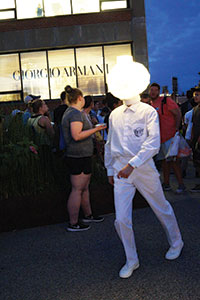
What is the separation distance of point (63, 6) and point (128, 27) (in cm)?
335

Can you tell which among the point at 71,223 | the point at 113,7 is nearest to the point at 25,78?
the point at 113,7

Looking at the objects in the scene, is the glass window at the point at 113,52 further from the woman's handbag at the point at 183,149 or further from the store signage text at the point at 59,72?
the woman's handbag at the point at 183,149

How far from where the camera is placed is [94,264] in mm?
3768

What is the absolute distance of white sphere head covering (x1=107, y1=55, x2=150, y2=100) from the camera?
10.3 feet

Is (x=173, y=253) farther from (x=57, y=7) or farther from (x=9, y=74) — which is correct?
(x=57, y=7)

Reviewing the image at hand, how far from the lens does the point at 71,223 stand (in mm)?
4988

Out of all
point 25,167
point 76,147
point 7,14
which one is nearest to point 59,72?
point 7,14

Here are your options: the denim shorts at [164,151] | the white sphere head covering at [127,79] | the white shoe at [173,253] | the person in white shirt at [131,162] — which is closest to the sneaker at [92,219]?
the white shoe at [173,253]

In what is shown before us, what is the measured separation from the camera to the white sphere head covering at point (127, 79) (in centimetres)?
315

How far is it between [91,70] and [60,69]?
5.10 ft

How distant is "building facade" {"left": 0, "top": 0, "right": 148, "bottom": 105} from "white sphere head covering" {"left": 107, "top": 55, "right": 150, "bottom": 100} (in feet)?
48.9

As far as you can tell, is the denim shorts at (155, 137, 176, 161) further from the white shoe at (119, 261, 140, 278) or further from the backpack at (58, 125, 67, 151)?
the white shoe at (119, 261, 140, 278)

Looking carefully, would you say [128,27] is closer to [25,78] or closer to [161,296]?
[25,78]

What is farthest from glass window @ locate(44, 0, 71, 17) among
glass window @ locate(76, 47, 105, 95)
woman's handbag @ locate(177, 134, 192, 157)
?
woman's handbag @ locate(177, 134, 192, 157)
